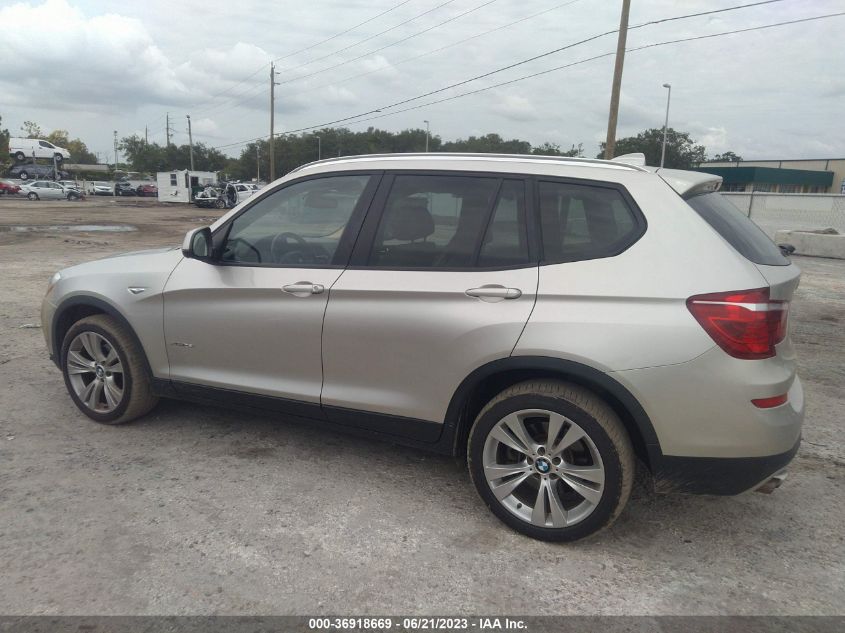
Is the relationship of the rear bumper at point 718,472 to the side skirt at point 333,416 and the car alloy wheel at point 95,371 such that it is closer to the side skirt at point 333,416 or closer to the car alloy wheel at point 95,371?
the side skirt at point 333,416

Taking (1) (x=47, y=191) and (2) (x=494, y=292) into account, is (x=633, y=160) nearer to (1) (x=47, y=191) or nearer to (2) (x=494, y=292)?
(2) (x=494, y=292)

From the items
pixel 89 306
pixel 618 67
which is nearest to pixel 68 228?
pixel 618 67

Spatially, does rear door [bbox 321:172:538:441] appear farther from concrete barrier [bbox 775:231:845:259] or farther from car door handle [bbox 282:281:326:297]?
concrete barrier [bbox 775:231:845:259]

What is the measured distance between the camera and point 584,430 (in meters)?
2.75

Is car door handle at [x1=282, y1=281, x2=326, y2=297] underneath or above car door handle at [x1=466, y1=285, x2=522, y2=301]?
underneath

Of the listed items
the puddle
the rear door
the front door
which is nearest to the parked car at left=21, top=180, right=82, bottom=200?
the puddle

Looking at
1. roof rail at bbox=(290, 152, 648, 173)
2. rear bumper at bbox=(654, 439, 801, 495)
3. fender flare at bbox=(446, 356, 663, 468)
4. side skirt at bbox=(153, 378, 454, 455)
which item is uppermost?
roof rail at bbox=(290, 152, 648, 173)

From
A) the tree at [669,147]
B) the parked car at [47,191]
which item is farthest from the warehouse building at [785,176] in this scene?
the parked car at [47,191]

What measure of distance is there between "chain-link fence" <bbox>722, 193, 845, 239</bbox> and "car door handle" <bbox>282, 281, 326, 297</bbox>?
19648 millimetres

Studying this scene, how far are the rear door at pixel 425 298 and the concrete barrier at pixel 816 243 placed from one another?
651 inches

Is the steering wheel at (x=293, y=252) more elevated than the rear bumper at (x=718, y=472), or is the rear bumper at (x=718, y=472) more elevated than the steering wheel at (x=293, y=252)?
the steering wheel at (x=293, y=252)

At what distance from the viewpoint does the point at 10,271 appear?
11000mm

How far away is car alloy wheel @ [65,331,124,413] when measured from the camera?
161 inches

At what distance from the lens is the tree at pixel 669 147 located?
70688 mm
